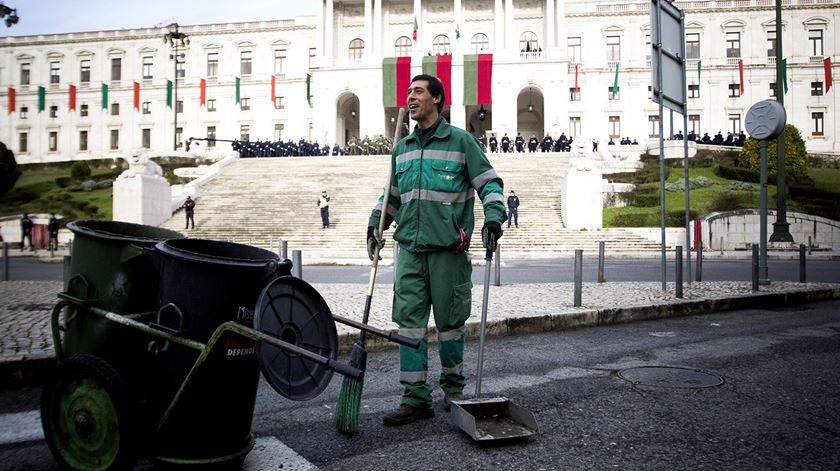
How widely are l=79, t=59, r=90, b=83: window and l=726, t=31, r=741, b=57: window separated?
64.9 m

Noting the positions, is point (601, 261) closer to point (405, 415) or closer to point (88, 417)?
point (405, 415)

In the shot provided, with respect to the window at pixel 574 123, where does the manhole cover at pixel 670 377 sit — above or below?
below

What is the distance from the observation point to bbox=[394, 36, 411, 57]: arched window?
5747 centimetres

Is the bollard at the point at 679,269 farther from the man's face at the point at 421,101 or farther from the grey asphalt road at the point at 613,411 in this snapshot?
the man's face at the point at 421,101

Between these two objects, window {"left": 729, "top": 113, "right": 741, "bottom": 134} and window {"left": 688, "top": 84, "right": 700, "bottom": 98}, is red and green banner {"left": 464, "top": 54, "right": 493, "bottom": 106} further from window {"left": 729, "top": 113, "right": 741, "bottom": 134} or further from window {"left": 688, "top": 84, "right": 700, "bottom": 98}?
window {"left": 729, "top": 113, "right": 741, "bottom": 134}

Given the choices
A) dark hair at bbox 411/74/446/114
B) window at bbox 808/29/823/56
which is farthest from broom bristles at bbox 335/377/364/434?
window at bbox 808/29/823/56

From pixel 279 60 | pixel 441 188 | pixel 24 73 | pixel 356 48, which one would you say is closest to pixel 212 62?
pixel 279 60

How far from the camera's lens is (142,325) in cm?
243

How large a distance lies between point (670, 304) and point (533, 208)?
1694cm

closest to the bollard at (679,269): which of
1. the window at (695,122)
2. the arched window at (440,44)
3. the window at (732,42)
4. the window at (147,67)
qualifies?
the window at (695,122)

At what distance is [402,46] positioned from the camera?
57.8 m

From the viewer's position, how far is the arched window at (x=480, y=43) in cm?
5625

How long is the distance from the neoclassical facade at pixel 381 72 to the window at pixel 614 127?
0.10 metres

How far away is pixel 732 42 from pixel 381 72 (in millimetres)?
33219
